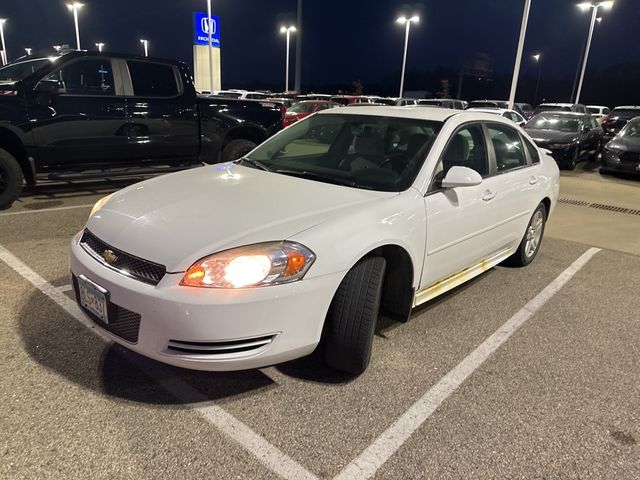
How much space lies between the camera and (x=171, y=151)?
735 cm

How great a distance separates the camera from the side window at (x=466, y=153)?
10.9 feet

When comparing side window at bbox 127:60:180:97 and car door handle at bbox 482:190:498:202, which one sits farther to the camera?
side window at bbox 127:60:180:97

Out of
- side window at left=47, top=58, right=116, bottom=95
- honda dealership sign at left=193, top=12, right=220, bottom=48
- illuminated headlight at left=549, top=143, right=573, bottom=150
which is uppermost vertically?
honda dealership sign at left=193, top=12, right=220, bottom=48

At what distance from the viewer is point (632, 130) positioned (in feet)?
41.1

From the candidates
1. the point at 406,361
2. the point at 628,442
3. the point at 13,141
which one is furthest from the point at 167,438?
the point at 13,141

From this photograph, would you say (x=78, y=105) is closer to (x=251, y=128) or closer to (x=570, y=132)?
(x=251, y=128)

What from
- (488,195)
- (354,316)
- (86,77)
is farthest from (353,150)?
(86,77)

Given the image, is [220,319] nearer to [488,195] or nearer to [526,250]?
[488,195]

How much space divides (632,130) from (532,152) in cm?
1009

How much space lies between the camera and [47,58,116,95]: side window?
20.7 ft

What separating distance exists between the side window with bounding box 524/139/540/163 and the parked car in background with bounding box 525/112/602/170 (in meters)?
8.81

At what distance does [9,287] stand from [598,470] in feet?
13.8

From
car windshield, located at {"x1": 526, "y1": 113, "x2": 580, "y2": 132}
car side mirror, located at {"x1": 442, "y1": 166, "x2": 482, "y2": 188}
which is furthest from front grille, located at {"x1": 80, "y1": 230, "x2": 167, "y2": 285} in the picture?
car windshield, located at {"x1": 526, "y1": 113, "x2": 580, "y2": 132}

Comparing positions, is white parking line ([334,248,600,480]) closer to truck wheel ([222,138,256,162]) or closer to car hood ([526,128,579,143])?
truck wheel ([222,138,256,162])
